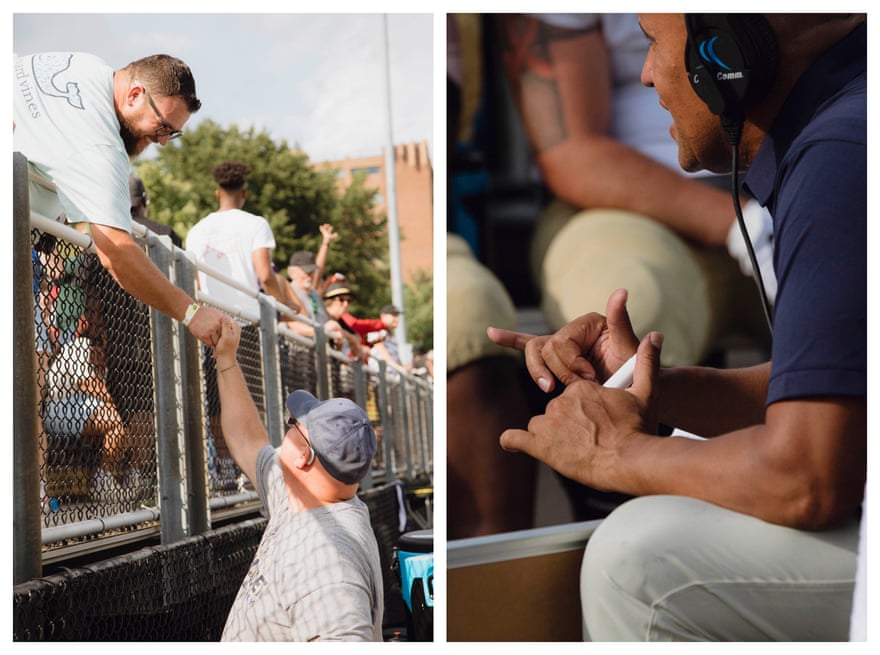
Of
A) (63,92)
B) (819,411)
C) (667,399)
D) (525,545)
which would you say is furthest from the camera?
(63,92)

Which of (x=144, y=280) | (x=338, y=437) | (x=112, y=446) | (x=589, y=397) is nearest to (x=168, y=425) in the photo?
(x=112, y=446)

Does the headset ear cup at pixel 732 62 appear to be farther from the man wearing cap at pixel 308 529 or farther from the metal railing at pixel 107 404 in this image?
the metal railing at pixel 107 404

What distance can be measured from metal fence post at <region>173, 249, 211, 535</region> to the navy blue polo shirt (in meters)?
1.54

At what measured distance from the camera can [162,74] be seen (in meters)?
2.06

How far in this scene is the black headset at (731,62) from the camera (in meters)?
1.51

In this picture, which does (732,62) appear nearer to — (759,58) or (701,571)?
(759,58)

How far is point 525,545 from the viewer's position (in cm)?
153

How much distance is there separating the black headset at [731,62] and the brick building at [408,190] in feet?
2.27

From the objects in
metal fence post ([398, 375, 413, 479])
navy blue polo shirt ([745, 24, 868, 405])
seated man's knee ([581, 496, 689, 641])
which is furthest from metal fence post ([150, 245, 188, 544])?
metal fence post ([398, 375, 413, 479])

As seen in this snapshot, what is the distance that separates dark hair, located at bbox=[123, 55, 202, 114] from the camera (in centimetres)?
204

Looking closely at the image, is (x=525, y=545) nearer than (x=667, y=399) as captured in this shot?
Yes

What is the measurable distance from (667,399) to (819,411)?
1.16 ft
